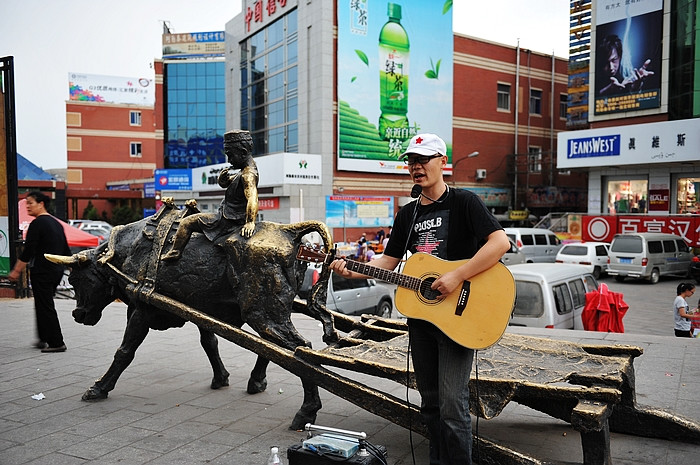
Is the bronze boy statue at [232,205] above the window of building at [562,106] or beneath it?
beneath

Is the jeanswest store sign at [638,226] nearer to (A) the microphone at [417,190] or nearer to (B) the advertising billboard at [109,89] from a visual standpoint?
(A) the microphone at [417,190]

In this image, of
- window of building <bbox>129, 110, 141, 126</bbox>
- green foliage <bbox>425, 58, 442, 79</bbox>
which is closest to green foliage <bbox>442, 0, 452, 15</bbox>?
green foliage <bbox>425, 58, 442, 79</bbox>

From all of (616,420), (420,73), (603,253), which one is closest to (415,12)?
(420,73)

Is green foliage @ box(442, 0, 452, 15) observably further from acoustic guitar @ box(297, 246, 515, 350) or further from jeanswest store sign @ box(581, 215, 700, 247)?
acoustic guitar @ box(297, 246, 515, 350)

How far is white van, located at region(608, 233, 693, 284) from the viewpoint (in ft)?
61.7

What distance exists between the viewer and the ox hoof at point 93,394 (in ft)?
17.4

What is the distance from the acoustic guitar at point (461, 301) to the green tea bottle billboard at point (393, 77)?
1023 inches

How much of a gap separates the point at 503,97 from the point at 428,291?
33.9 m

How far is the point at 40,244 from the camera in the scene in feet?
24.4

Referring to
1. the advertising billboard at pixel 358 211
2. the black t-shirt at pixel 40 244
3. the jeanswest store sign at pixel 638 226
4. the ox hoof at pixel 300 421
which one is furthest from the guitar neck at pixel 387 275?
the advertising billboard at pixel 358 211

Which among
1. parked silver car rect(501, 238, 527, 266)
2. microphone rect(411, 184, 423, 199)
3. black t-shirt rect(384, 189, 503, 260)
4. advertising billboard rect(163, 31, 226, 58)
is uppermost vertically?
advertising billboard rect(163, 31, 226, 58)

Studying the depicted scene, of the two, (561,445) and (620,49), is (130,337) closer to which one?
(561,445)

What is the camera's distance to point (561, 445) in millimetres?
4238

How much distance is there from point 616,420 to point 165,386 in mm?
4338
